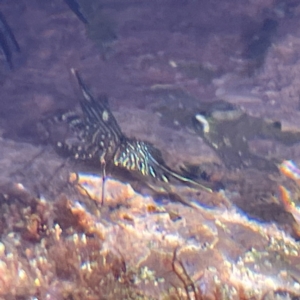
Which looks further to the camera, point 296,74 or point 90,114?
point 296,74

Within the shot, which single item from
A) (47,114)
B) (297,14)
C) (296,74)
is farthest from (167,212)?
(297,14)

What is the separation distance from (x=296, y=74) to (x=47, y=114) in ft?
14.1

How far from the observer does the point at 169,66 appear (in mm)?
6707

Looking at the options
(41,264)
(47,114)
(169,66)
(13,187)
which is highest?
(41,264)

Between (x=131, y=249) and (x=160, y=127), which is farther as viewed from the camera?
(x=160, y=127)

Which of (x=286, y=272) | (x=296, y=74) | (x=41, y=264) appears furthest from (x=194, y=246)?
(x=296, y=74)

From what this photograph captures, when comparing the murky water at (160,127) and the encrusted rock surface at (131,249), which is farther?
the murky water at (160,127)

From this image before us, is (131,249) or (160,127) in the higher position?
(131,249)

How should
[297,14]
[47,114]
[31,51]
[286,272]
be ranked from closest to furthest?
[286,272] < [47,114] < [297,14] < [31,51]

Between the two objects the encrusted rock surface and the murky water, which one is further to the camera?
the murky water

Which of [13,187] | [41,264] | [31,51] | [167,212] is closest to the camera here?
[41,264]

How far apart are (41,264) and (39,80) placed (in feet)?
17.8

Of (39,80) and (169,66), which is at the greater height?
(169,66)

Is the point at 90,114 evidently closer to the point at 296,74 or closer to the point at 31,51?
the point at 296,74
